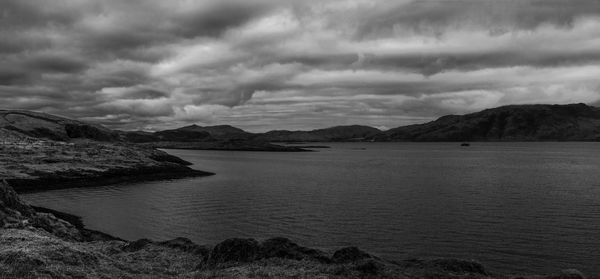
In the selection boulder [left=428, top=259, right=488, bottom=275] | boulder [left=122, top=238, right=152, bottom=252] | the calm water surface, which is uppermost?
boulder [left=428, top=259, right=488, bottom=275]

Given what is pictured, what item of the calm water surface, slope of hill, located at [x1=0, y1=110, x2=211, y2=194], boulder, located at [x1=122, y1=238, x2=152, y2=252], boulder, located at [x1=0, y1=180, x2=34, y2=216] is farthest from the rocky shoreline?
slope of hill, located at [x1=0, y1=110, x2=211, y2=194]

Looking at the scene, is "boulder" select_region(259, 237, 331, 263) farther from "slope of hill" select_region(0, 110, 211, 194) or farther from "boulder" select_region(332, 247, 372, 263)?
"slope of hill" select_region(0, 110, 211, 194)

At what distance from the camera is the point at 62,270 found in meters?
19.2

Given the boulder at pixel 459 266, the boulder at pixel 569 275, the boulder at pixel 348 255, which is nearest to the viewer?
the boulder at pixel 569 275

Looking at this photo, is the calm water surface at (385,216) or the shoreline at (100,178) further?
the shoreline at (100,178)

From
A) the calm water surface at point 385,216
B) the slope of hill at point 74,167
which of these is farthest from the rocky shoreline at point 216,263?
the slope of hill at point 74,167

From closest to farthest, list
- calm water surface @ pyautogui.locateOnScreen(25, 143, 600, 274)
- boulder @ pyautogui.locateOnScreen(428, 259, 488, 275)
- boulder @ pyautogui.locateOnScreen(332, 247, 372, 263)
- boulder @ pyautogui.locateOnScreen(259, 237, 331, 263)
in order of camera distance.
Result: boulder @ pyautogui.locateOnScreen(428, 259, 488, 275) → boulder @ pyautogui.locateOnScreen(332, 247, 372, 263) → boulder @ pyautogui.locateOnScreen(259, 237, 331, 263) → calm water surface @ pyautogui.locateOnScreen(25, 143, 600, 274)

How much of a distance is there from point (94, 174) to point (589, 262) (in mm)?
86634

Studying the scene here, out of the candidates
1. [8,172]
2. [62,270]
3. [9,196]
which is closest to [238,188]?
[8,172]

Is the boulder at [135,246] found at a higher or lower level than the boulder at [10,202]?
lower

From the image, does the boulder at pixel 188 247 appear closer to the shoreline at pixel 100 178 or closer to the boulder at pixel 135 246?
the boulder at pixel 135 246

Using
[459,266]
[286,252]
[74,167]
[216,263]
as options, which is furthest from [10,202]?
[74,167]

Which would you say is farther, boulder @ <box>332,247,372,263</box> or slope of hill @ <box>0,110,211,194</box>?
slope of hill @ <box>0,110,211,194</box>

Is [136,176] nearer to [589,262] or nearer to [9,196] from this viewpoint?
[9,196]
